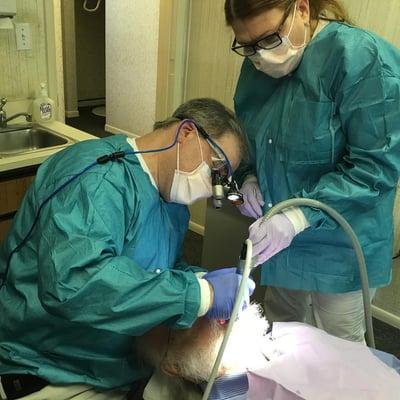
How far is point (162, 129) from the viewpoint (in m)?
1.21

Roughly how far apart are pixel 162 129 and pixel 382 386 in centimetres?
79

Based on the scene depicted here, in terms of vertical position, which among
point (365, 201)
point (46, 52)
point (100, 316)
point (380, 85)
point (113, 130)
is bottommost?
point (113, 130)

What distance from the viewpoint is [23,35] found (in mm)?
2342

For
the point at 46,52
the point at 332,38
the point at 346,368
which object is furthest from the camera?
the point at 46,52

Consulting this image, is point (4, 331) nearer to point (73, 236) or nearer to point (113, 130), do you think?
point (73, 236)

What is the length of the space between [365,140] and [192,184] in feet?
1.60

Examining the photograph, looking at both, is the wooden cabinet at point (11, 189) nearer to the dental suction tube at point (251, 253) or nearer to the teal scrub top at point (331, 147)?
the teal scrub top at point (331, 147)

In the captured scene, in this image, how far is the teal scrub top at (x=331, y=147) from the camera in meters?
1.24

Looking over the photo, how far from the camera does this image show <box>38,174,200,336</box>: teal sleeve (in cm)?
92

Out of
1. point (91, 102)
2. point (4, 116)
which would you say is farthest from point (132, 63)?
point (4, 116)

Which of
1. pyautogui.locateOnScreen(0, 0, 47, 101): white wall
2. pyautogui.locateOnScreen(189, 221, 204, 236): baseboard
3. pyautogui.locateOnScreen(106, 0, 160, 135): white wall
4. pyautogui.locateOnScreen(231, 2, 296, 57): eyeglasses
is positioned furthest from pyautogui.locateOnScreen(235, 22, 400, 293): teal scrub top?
pyautogui.locateOnScreen(106, 0, 160, 135): white wall

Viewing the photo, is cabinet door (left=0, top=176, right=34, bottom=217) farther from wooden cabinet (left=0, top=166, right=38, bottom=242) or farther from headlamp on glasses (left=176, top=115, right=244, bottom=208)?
headlamp on glasses (left=176, top=115, right=244, bottom=208)

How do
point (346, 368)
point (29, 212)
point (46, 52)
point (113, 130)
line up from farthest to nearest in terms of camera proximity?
point (113, 130)
point (46, 52)
point (29, 212)
point (346, 368)

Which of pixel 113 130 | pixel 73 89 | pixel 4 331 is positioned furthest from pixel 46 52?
pixel 73 89
